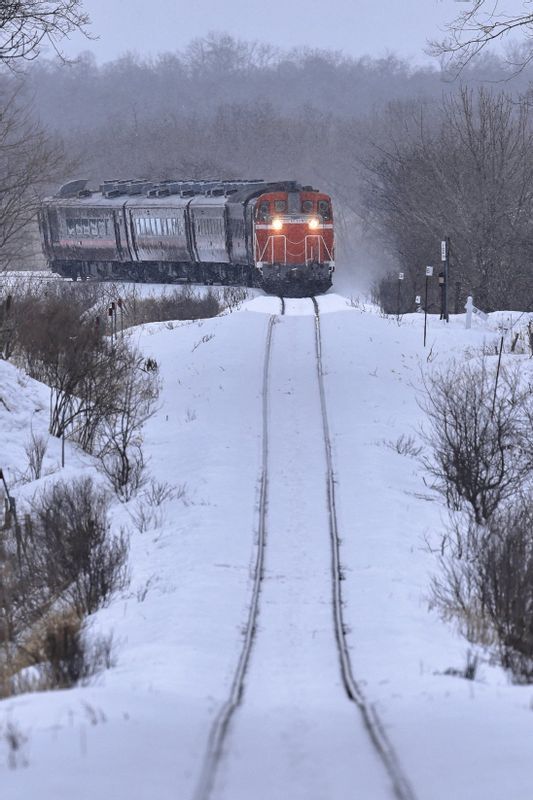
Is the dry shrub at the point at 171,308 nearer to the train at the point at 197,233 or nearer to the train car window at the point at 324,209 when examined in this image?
the train at the point at 197,233

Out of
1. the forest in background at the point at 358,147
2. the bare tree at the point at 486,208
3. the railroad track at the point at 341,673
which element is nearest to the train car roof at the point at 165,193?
the forest in background at the point at 358,147

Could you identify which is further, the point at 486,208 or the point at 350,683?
the point at 486,208

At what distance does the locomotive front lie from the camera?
37.1 m

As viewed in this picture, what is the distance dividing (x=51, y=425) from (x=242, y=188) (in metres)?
21.0

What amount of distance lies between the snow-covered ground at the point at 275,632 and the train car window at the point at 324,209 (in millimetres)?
15151

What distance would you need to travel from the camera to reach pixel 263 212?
3719 centimetres

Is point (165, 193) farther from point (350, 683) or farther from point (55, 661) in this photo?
point (350, 683)

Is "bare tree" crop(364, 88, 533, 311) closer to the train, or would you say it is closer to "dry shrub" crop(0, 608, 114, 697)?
the train

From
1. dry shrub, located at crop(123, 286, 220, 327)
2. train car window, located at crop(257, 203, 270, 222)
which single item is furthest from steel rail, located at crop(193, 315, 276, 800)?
train car window, located at crop(257, 203, 270, 222)

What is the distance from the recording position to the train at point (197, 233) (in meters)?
37.4

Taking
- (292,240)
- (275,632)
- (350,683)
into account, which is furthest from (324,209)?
(350,683)

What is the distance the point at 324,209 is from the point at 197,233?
505 cm

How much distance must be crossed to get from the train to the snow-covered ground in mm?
13538

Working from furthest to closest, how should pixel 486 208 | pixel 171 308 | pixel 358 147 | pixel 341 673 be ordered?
1. pixel 358 147
2. pixel 486 208
3. pixel 171 308
4. pixel 341 673
